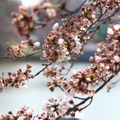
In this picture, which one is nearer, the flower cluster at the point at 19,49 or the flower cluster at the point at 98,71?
the flower cluster at the point at 98,71

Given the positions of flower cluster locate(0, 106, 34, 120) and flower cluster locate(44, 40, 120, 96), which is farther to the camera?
flower cluster locate(0, 106, 34, 120)

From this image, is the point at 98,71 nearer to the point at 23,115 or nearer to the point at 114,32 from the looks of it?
the point at 114,32

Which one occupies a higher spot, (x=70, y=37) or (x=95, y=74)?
(x=70, y=37)

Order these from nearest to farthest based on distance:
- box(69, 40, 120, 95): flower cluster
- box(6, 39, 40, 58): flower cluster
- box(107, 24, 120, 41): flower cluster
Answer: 1. box(69, 40, 120, 95): flower cluster
2. box(107, 24, 120, 41): flower cluster
3. box(6, 39, 40, 58): flower cluster

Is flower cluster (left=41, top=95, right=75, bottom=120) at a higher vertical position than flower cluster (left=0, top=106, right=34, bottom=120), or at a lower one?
lower

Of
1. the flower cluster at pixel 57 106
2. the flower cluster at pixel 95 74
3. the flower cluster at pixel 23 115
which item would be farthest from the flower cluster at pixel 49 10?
the flower cluster at pixel 23 115

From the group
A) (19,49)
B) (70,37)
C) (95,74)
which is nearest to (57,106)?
(95,74)

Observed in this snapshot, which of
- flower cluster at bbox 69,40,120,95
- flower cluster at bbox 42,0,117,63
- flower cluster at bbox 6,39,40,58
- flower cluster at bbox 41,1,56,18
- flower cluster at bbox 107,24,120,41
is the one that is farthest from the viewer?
flower cluster at bbox 6,39,40,58

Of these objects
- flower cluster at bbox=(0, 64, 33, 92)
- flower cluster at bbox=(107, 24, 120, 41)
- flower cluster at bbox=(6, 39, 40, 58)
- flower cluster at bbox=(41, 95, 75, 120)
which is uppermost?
flower cluster at bbox=(6, 39, 40, 58)

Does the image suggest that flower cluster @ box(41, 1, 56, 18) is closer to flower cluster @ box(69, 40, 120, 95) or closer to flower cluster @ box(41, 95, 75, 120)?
flower cluster @ box(69, 40, 120, 95)

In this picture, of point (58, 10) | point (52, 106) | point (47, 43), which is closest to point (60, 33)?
point (47, 43)

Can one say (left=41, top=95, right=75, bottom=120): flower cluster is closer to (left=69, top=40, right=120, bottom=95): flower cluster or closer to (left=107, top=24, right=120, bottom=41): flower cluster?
(left=69, top=40, right=120, bottom=95): flower cluster

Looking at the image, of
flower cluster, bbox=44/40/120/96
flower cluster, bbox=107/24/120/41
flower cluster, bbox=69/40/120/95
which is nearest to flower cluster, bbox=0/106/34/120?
flower cluster, bbox=44/40/120/96

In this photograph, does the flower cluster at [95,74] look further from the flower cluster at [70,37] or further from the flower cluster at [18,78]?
the flower cluster at [18,78]
